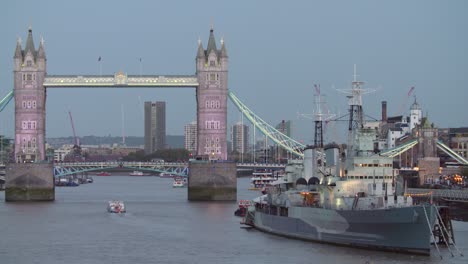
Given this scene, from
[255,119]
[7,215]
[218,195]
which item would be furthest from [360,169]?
[255,119]

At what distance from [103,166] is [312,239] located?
5561 centimetres

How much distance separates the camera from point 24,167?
101m

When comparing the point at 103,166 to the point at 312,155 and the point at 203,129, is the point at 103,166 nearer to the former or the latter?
the point at 203,129

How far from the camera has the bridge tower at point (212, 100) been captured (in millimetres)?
103250

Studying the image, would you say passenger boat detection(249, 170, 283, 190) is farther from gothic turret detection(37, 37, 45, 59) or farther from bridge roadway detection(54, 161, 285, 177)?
gothic turret detection(37, 37, 45, 59)

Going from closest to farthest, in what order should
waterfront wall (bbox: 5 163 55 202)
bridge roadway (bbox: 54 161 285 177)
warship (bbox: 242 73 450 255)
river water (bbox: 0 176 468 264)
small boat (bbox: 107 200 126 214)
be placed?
warship (bbox: 242 73 450 255), river water (bbox: 0 176 468 264), small boat (bbox: 107 200 126 214), waterfront wall (bbox: 5 163 55 202), bridge roadway (bbox: 54 161 285 177)

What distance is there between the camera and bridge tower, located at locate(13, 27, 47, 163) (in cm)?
10431

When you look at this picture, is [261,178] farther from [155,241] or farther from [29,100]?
[155,241]

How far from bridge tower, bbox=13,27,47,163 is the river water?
17.5 m

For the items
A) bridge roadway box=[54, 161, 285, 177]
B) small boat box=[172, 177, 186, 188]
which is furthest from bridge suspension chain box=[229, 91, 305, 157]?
small boat box=[172, 177, 186, 188]

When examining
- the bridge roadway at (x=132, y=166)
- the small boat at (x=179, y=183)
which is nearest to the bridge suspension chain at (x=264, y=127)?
the bridge roadway at (x=132, y=166)

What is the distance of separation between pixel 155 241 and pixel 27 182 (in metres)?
39.8

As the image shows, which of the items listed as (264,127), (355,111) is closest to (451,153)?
(264,127)

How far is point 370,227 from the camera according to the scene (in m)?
53.5
